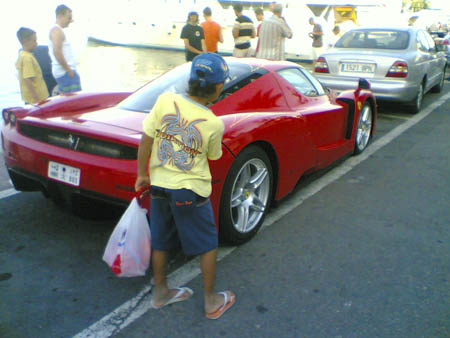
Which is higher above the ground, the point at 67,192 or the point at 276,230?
the point at 67,192

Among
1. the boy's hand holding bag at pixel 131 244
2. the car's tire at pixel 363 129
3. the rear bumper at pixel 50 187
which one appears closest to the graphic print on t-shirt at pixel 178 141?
the boy's hand holding bag at pixel 131 244

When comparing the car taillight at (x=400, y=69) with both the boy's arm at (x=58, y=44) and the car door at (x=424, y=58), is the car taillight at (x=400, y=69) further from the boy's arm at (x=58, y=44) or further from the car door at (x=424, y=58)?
the boy's arm at (x=58, y=44)

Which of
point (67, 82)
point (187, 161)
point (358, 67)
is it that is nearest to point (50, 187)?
point (187, 161)

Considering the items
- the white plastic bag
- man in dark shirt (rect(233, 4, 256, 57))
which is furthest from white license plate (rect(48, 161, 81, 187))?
Result: man in dark shirt (rect(233, 4, 256, 57))

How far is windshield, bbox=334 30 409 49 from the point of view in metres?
7.86

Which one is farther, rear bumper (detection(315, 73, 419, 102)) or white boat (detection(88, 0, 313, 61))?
white boat (detection(88, 0, 313, 61))

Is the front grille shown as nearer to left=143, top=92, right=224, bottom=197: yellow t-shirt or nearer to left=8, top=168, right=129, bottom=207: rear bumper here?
left=8, top=168, right=129, bottom=207: rear bumper

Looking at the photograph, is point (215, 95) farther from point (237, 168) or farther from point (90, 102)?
point (90, 102)

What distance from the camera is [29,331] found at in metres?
2.26

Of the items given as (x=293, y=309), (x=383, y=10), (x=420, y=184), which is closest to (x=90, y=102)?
(x=293, y=309)

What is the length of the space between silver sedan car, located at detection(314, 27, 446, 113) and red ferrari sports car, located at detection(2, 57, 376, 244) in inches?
136

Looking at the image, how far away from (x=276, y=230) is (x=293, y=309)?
1.04 metres

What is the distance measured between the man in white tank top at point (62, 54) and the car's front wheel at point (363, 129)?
3836 millimetres

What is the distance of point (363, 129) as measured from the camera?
5.57 meters
